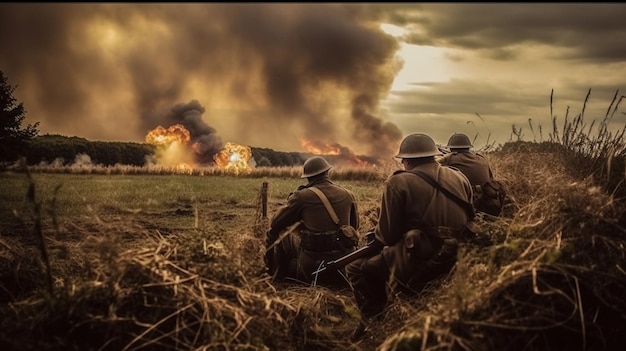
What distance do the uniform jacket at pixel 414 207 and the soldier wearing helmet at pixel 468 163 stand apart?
132 inches

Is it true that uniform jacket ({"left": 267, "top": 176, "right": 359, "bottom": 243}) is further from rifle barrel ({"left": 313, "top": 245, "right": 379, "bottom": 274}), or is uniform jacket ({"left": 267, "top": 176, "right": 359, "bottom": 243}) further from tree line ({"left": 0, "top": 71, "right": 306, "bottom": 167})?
tree line ({"left": 0, "top": 71, "right": 306, "bottom": 167})

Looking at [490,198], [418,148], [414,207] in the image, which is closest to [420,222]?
[414,207]

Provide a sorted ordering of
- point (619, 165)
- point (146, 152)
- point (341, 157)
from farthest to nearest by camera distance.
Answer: point (146, 152) → point (341, 157) → point (619, 165)

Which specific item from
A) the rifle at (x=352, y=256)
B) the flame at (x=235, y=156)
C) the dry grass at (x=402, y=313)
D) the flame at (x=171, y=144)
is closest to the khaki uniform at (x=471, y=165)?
the rifle at (x=352, y=256)

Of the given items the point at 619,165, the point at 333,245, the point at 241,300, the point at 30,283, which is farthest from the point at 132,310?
the point at 619,165

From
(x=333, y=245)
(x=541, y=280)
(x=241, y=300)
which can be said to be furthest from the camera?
(x=333, y=245)

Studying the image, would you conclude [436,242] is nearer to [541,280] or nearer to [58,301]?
[541,280]

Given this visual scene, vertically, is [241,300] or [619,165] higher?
[619,165]

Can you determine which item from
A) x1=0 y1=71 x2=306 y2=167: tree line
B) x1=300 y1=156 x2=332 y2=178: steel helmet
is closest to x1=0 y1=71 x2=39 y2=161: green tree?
x1=0 y1=71 x2=306 y2=167: tree line

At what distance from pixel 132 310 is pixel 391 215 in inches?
116

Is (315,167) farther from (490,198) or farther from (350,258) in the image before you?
(490,198)

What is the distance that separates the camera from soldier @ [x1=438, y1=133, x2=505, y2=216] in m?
9.54

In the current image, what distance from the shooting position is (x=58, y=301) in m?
4.70

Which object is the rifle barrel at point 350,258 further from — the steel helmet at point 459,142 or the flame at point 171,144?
the flame at point 171,144
